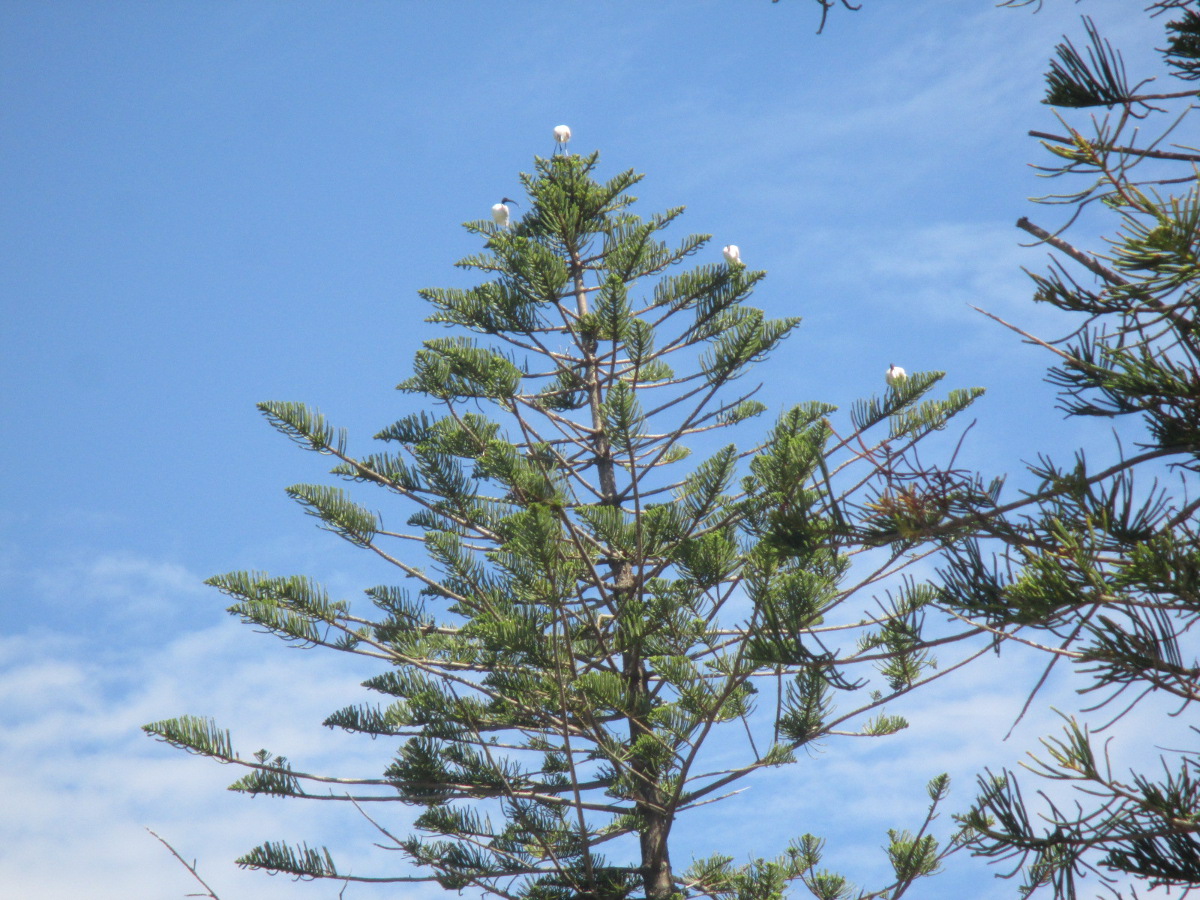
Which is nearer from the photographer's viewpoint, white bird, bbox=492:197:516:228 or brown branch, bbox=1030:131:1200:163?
brown branch, bbox=1030:131:1200:163

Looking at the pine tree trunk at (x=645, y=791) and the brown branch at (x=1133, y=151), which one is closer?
the brown branch at (x=1133, y=151)

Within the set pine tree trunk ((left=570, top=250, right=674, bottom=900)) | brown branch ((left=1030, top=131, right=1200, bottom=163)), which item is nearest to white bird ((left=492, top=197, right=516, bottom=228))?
pine tree trunk ((left=570, top=250, right=674, bottom=900))

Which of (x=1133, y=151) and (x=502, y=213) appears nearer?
(x=1133, y=151)

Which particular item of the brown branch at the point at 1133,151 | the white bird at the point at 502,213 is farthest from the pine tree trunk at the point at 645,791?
the brown branch at the point at 1133,151

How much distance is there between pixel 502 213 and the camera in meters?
6.48

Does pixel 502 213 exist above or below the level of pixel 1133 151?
above

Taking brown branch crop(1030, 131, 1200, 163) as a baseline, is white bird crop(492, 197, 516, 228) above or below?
above

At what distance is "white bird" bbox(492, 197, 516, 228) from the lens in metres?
6.45

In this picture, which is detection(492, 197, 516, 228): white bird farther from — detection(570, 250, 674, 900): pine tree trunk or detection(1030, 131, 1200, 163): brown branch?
detection(1030, 131, 1200, 163): brown branch

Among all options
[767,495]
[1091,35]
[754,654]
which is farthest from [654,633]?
[1091,35]

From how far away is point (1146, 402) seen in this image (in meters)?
2.32

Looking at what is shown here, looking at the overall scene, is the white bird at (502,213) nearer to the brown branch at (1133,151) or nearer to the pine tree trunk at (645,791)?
the pine tree trunk at (645,791)

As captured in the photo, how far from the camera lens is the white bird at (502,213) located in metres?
6.45

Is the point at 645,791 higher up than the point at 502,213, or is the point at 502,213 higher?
the point at 502,213
